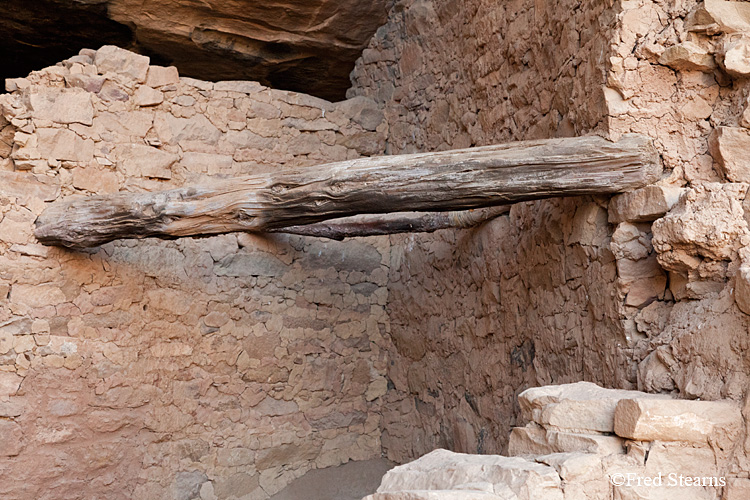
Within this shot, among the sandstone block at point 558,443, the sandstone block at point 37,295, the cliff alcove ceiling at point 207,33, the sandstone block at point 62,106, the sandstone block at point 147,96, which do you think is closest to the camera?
the sandstone block at point 558,443

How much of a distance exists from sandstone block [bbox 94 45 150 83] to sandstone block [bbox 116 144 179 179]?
0.43 metres

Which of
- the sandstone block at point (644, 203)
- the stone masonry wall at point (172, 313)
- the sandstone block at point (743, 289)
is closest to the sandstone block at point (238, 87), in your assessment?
the stone masonry wall at point (172, 313)

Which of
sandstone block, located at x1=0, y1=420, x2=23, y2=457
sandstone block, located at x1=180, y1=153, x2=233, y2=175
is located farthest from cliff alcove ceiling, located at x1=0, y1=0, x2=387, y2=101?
sandstone block, located at x1=0, y1=420, x2=23, y2=457

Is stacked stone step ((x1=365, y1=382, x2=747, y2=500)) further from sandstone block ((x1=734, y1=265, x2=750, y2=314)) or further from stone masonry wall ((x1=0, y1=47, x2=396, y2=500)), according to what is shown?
stone masonry wall ((x1=0, y1=47, x2=396, y2=500))

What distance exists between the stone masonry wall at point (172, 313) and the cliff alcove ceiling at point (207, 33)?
0.63 metres

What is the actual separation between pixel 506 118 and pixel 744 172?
1.44 metres

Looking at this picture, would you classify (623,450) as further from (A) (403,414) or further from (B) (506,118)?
(A) (403,414)

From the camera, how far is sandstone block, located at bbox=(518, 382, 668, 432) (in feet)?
6.73

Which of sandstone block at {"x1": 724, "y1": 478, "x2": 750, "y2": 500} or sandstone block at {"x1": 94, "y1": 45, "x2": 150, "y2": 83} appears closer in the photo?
sandstone block at {"x1": 724, "y1": 478, "x2": 750, "y2": 500}

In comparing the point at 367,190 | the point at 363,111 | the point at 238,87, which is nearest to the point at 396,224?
the point at 367,190

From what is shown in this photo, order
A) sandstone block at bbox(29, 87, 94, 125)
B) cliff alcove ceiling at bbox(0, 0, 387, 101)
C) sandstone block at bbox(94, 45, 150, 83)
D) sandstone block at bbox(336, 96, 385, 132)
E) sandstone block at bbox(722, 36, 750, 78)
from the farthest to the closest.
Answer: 1. sandstone block at bbox(336, 96, 385, 132)
2. cliff alcove ceiling at bbox(0, 0, 387, 101)
3. sandstone block at bbox(94, 45, 150, 83)
4. sandstone block at bbox(29, 87, 94, 125)
5. sandstone block at bbox(722, 36, 750, 78)

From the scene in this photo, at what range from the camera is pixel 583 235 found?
2910 millimetres

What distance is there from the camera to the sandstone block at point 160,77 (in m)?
4.25

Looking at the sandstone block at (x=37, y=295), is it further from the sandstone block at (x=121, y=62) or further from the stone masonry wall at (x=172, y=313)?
the sandstone block at (x=121, y=62)
